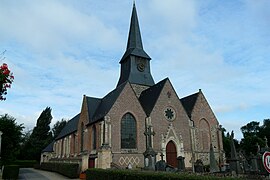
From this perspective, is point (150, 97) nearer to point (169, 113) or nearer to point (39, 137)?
point (169, 113)

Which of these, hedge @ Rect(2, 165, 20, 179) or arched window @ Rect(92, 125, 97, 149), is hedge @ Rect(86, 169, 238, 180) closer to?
hedge @ Rect(2, 165, 20, 179)

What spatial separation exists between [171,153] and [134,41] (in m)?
16.2

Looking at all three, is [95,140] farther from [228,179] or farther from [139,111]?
[228,179]

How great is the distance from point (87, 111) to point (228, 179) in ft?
72.7

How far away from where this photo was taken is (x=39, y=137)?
186 feet

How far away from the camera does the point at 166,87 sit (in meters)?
25.4

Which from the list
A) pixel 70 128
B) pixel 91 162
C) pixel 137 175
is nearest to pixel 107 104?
pixel 91 162

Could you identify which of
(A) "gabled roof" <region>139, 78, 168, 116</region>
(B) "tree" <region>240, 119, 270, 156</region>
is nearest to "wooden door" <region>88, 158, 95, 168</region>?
(A) "gabled roof" <region>139, 78, 168, 116</region>

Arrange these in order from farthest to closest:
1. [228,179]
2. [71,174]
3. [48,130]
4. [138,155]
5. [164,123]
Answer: [48,130]
[164,123]
[138,155]
[71,174]
[228,179]

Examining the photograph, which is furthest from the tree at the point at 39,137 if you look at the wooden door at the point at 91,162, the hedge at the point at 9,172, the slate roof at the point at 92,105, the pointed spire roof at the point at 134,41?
the hedge at the point at 9,172

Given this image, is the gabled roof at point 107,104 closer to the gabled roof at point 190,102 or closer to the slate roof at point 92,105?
the slate roof at point 92,105

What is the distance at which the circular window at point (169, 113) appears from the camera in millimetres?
24469

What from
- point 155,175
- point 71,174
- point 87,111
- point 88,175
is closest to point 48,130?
point 87,111

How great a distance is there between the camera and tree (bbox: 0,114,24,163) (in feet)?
64.9
